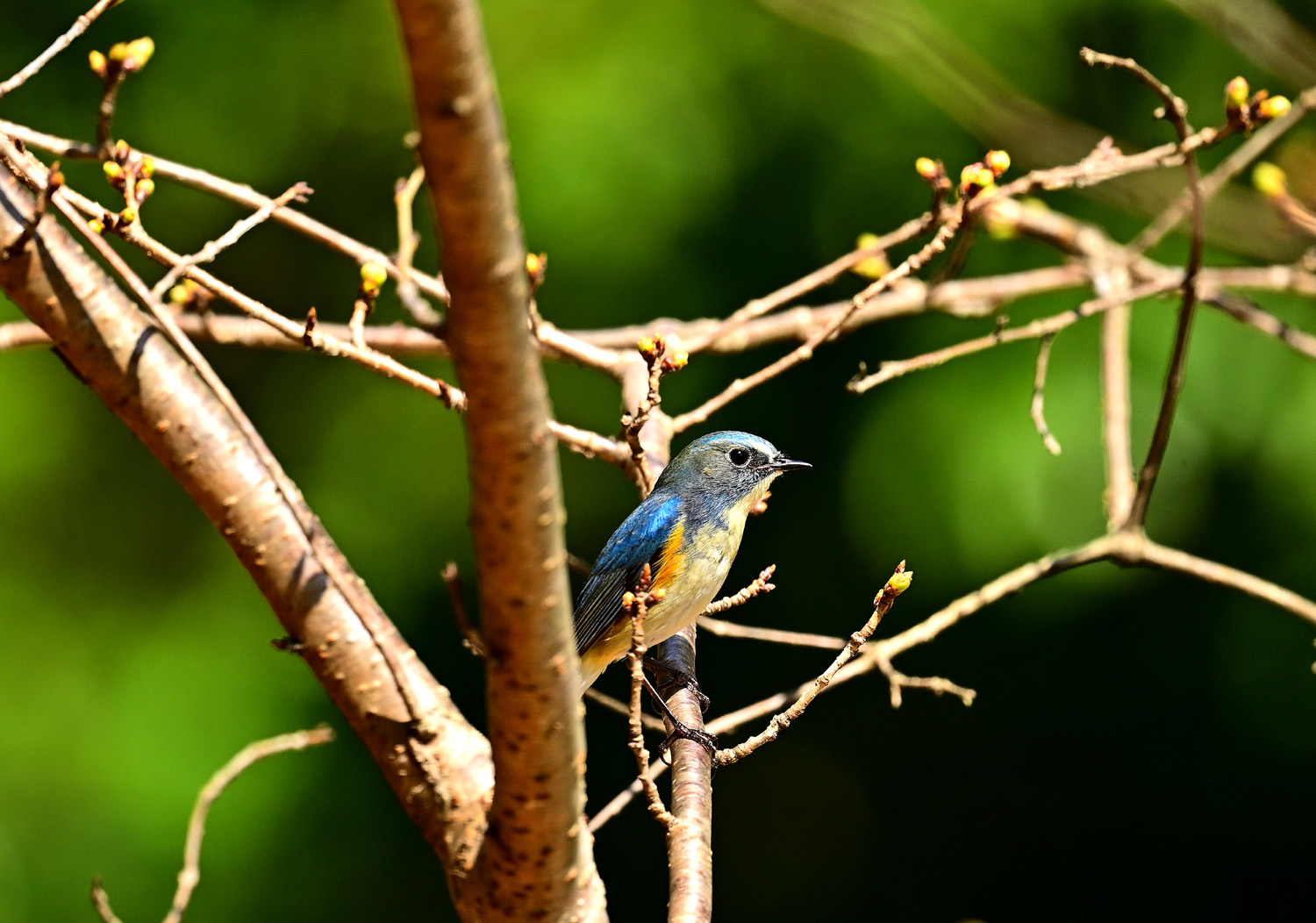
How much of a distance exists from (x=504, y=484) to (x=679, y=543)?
6.75 feet

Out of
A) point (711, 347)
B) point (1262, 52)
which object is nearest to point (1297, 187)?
point (1262, 52)

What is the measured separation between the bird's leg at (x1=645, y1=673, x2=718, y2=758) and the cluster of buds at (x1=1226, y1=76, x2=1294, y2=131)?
5.44ft

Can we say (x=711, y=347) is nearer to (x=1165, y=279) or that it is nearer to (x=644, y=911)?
(x=1165, y=279)

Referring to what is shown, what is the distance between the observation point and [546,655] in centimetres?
143

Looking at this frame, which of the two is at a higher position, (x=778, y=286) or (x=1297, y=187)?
(x=778, y=286)

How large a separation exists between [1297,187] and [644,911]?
3.82 meters

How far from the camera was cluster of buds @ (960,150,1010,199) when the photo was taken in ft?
8.36

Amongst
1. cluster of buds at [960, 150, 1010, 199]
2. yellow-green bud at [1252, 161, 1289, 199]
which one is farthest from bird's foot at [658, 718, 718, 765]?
yellow-green bud at [1252, 161, 1289, 199]

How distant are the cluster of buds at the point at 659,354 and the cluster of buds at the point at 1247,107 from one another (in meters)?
1.31

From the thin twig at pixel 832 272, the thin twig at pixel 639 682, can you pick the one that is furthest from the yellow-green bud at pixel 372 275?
the thin twig at pixel 832 272

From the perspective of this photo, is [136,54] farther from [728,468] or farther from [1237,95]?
[1237,95]

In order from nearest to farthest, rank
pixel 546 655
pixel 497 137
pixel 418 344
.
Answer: pixel 497 137, pixel 546 655, pixel 418 344

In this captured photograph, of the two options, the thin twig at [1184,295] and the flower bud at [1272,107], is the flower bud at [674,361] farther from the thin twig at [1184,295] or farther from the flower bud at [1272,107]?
the flower bud at [1272,107]

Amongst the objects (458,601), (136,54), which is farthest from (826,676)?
(136,54)
